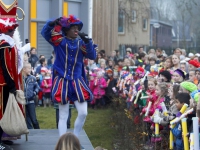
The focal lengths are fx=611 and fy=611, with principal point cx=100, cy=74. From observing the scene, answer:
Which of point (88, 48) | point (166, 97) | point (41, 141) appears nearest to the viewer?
point (88, 48)

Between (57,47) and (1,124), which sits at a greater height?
(57,47)

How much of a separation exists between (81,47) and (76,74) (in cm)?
38

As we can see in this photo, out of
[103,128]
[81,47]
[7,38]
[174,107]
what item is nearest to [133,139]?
[174,107]

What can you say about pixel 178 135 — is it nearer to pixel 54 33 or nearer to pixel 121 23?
pixel 54 33

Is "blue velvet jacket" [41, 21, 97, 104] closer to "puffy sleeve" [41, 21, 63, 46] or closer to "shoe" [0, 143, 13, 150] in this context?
"puffy sleeve" [41, 21, 63, 46]

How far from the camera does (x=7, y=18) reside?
8.38m

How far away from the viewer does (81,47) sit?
8.48m

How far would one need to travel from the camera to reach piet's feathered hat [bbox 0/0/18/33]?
8.28 m

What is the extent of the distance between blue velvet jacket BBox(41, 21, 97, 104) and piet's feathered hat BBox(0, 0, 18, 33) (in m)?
0.42

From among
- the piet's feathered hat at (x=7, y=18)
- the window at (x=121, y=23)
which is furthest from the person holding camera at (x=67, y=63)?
the window at (x=121, y=23)

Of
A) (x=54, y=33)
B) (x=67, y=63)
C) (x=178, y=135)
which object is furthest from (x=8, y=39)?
(x=178, y=135)

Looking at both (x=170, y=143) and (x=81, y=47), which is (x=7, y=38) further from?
(x=170, y=143)

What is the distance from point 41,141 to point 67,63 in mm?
1514

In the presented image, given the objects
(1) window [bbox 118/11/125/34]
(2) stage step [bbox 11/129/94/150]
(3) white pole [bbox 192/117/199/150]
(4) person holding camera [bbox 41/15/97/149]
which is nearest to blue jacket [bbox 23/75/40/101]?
(2) stage step [bbox 11/129/94/150]
